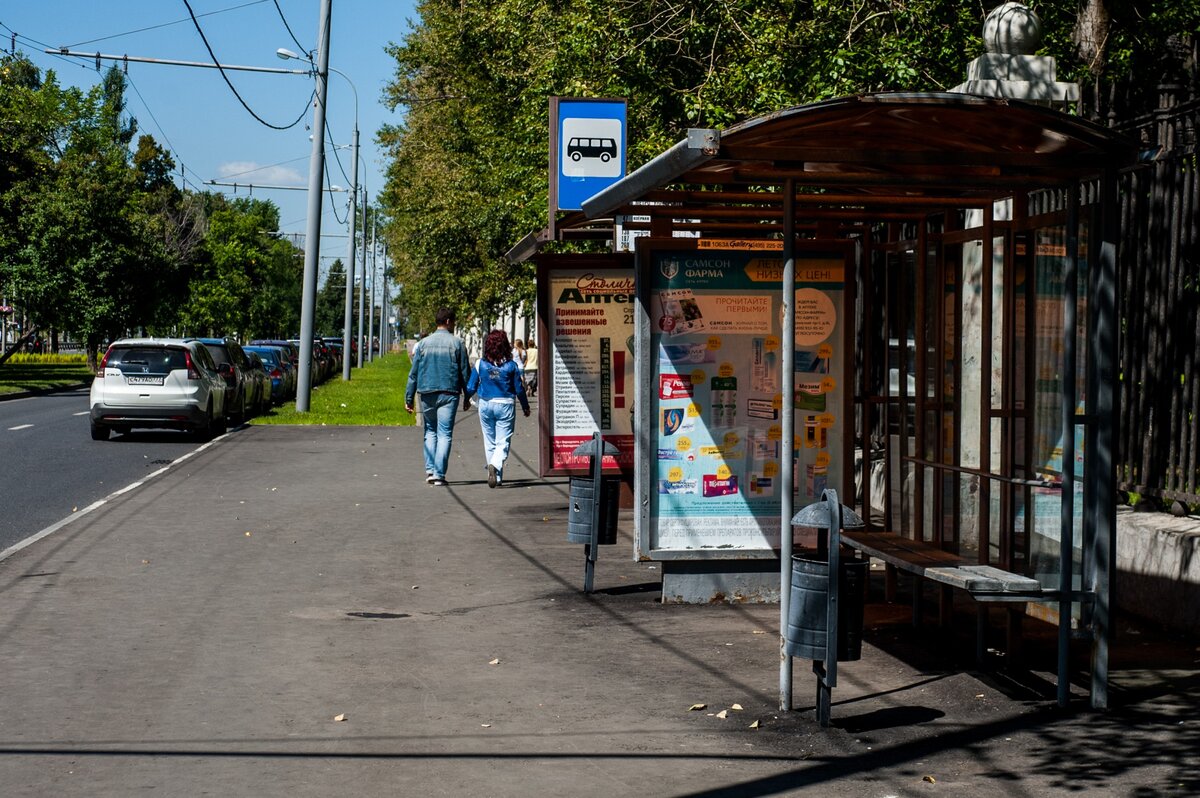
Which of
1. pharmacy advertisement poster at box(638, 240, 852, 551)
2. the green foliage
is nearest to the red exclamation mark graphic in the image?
pharmacy advertisement poster at box(638, 240, 852, 551)

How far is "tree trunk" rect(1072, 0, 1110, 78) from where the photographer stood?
41.5 ft

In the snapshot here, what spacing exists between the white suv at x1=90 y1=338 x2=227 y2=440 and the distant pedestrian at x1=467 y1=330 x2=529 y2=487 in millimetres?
8237

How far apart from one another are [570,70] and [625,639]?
11700 mm

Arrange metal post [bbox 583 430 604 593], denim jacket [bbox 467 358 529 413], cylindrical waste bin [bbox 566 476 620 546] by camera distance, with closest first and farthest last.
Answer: metal post [bbox 583 430 604 593] → cylindrical waste bin [bbox 566 476 620 546] → denim jacket [bbox 467 358 529 413]

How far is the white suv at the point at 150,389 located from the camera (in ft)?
75.7

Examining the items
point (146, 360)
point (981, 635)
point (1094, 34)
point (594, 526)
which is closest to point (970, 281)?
point (981, 635)

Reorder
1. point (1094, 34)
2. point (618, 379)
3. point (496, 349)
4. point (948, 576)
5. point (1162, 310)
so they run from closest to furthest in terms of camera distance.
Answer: point (948, 576)
point (1162, 310)
point (618, 379)
point (1094, 34)
point (496, 349)

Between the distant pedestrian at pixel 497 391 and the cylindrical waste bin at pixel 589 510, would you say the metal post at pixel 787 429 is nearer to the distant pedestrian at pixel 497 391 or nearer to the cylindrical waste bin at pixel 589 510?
the cylindrical waste bin at pixel 589 510

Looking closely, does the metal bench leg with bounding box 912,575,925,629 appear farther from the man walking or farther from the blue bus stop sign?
the man walking

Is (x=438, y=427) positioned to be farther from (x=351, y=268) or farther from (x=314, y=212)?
(x=351, y=268)

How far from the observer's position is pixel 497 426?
1698 cm

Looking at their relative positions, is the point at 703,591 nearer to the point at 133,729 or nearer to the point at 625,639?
the point at 625,639

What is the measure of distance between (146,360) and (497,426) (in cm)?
901

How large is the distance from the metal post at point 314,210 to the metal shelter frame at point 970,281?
854 inches
